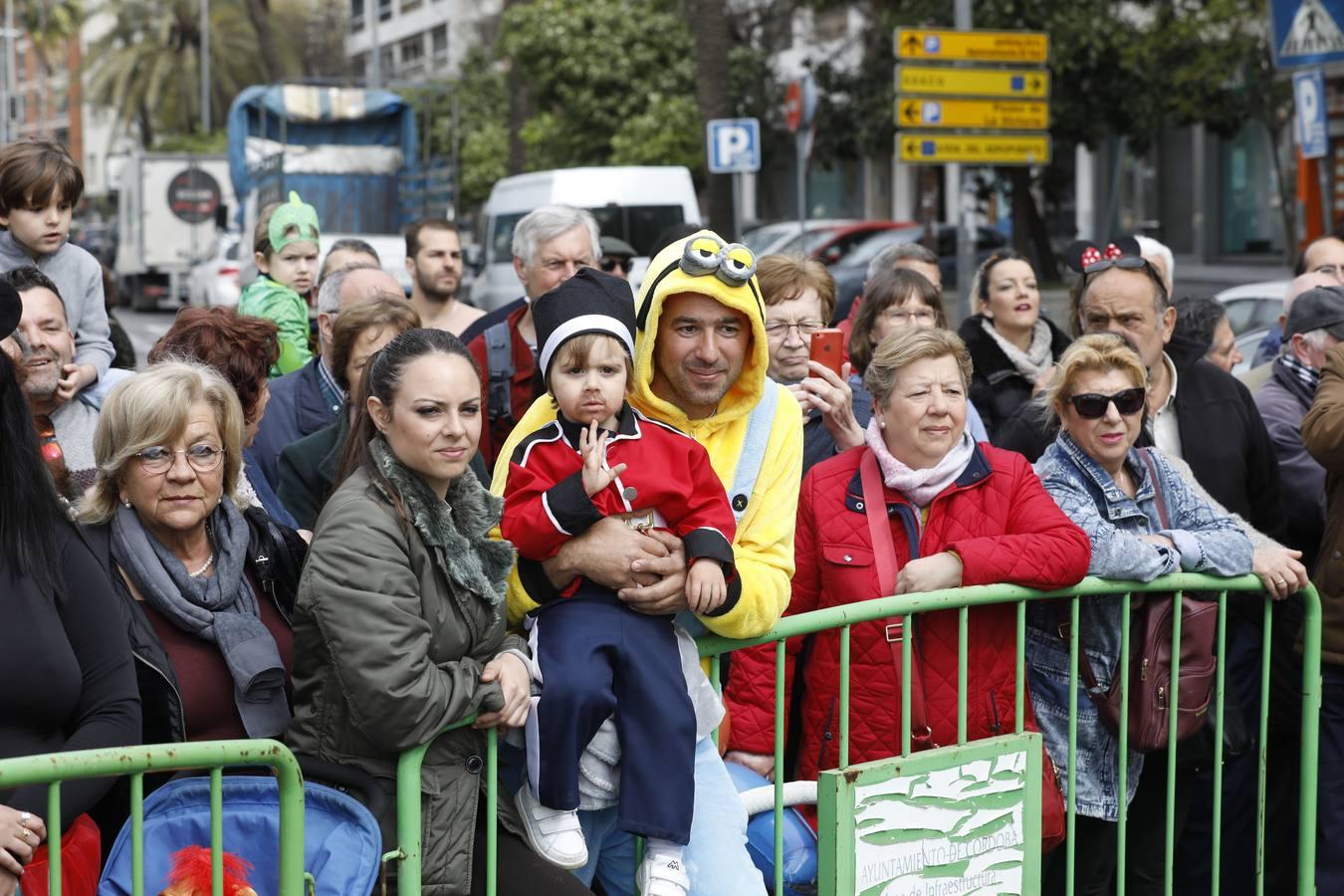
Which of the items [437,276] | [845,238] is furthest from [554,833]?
[845,238]

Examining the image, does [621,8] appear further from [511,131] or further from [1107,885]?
[1107,885]

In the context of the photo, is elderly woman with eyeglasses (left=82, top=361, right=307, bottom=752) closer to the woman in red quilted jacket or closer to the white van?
the woman in red quilted jacket

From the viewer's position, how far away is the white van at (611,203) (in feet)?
60.7

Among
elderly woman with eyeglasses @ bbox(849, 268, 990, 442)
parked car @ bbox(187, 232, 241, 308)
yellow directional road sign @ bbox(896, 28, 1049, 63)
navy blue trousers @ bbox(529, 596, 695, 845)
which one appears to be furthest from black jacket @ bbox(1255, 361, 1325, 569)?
parked car @ bbox(187, 232, 241, 308)

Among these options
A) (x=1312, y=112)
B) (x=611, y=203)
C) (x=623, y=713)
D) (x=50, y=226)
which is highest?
(x=1312, y=112)

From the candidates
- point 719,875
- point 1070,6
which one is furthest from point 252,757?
point 1070,6

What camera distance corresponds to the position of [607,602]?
3.45m

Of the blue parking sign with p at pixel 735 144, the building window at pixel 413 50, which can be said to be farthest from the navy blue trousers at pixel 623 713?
the building window at pixel 413 50

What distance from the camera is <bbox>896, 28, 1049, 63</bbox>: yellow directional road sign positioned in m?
13.9

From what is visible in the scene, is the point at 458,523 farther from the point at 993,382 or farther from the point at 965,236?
the point at 965,236

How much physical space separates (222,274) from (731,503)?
2224 centimetres

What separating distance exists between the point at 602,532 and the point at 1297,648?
254cm

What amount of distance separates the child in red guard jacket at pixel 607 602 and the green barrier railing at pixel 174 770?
54cm

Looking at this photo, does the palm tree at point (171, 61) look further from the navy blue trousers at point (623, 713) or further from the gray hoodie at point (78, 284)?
the navy blue trousers at point (623, 713)
